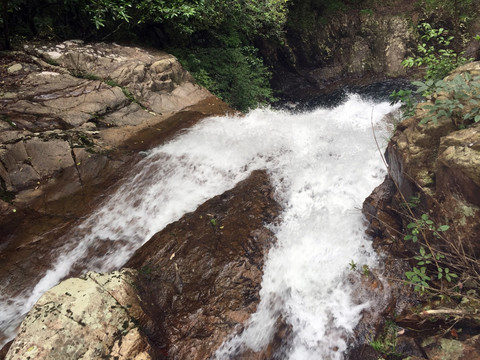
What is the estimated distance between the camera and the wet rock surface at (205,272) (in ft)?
11.2

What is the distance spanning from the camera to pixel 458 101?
294 centimetres

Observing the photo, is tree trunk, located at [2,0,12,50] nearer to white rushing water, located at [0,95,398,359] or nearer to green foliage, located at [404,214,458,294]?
A: white rushing water, located at [0,95,398,359]

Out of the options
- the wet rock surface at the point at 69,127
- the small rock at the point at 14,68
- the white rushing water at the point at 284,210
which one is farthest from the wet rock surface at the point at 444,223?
the small rock at the point at 14,68

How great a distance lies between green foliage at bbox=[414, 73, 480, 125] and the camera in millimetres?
2887

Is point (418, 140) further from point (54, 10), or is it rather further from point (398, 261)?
point (54, 10)

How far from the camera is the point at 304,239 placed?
15.3 ft

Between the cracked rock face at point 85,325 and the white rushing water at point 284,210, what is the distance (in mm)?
997

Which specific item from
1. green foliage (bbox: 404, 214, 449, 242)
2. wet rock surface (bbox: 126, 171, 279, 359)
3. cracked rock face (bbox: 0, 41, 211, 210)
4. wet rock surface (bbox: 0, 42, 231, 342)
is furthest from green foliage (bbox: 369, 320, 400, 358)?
cracked rock face (bbox: 0, 41, 211, 210)

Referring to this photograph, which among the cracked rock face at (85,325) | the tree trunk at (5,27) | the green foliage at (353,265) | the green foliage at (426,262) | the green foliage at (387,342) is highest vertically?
the tree trunk at (5,27)

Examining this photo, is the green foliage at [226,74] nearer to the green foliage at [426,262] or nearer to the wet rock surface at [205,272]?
the wet rock surface at [205,272]

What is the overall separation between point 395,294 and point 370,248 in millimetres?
769

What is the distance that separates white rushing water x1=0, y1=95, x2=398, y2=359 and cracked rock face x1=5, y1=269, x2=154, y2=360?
997mm

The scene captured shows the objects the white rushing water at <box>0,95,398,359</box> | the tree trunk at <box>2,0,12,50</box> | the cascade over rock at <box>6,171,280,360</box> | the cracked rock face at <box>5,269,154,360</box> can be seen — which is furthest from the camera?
the tree trunk at <box>2,0,12,50</box>

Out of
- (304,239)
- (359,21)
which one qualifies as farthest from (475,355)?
(359,21)
